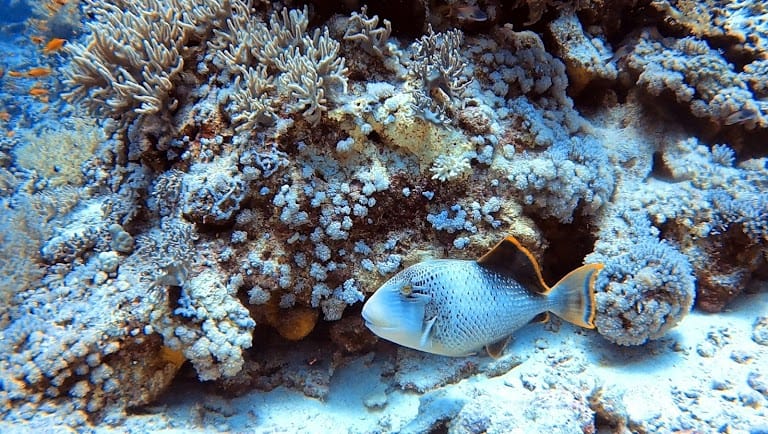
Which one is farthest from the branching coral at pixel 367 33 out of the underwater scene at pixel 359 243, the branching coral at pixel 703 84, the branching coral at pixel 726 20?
the branching coral at pixel 726 20

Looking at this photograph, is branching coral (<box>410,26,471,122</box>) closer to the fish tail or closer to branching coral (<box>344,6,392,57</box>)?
branching coral (<box>344,6,392,57</box>)

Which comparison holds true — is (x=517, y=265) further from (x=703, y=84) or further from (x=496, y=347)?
(x=703, y=84)

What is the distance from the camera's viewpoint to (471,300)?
7.36 ft

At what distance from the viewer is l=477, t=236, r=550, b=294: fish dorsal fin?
2.29 meters

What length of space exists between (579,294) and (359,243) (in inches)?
59.3

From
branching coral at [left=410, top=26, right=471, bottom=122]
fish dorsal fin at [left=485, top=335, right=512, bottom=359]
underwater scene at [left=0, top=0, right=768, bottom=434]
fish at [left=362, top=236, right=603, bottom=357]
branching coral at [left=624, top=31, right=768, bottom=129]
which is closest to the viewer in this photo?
fish at [left=362, top=236, right=603, bottom=357]

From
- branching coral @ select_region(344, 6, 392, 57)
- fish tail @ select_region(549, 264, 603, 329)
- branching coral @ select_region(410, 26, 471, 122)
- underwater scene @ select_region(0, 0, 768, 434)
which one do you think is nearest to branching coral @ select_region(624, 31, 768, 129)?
underwater scene @ select_region(0, 0, 768, 434)

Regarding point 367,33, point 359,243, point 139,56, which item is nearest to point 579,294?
point 359,243

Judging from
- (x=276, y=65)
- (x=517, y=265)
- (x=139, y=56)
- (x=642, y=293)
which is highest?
(x=139, y=56)

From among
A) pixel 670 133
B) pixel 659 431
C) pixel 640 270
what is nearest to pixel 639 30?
pixel 670 133

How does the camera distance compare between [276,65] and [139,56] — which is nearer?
[276,65]

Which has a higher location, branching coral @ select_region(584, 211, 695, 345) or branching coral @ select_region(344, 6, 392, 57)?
branching coral @ select_region(344, 6, 392, 57)

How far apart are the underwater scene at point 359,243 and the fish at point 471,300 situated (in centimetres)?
2

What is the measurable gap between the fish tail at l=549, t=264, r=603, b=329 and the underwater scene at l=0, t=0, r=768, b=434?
0.5 inches
